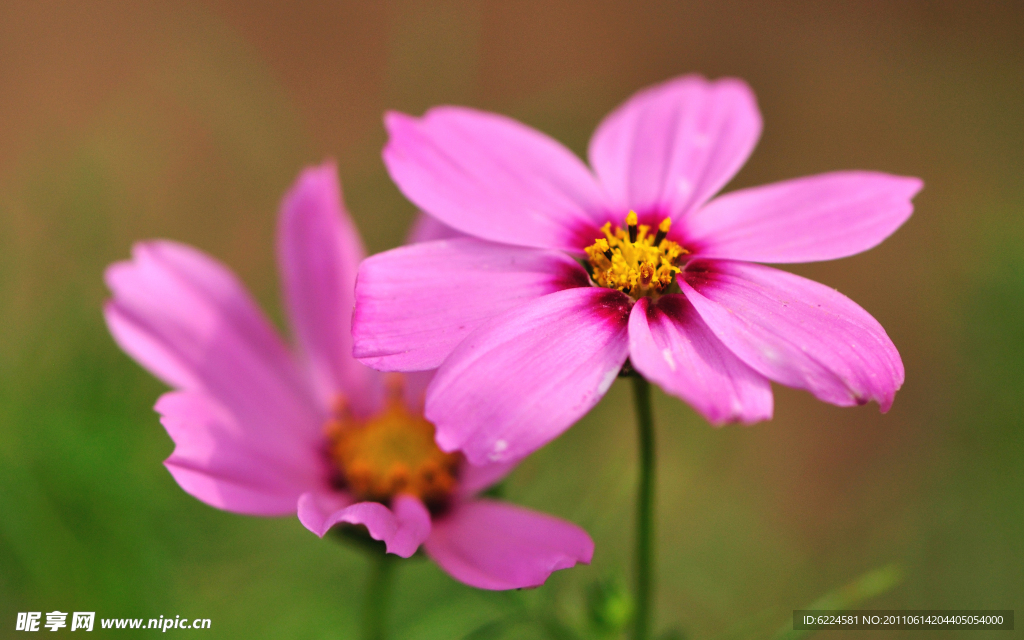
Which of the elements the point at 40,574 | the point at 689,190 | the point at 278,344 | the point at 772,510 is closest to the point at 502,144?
the point at 689,190

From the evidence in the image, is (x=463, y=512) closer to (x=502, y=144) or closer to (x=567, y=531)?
(x=567, y=531)

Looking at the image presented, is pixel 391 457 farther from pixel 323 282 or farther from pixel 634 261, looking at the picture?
pixel 634 261

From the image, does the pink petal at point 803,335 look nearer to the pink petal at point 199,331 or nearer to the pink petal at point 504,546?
the pink petal at point 504,546

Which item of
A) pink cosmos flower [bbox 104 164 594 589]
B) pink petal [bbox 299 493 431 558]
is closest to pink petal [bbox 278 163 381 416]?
pink cosmos flower [bbox 104 164 594 589]

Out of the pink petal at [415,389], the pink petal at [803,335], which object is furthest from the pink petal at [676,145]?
the pink petal at [415,389]

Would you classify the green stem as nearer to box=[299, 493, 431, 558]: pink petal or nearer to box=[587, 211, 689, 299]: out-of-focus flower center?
box=[299, 493, 431, 558]: pink petal
